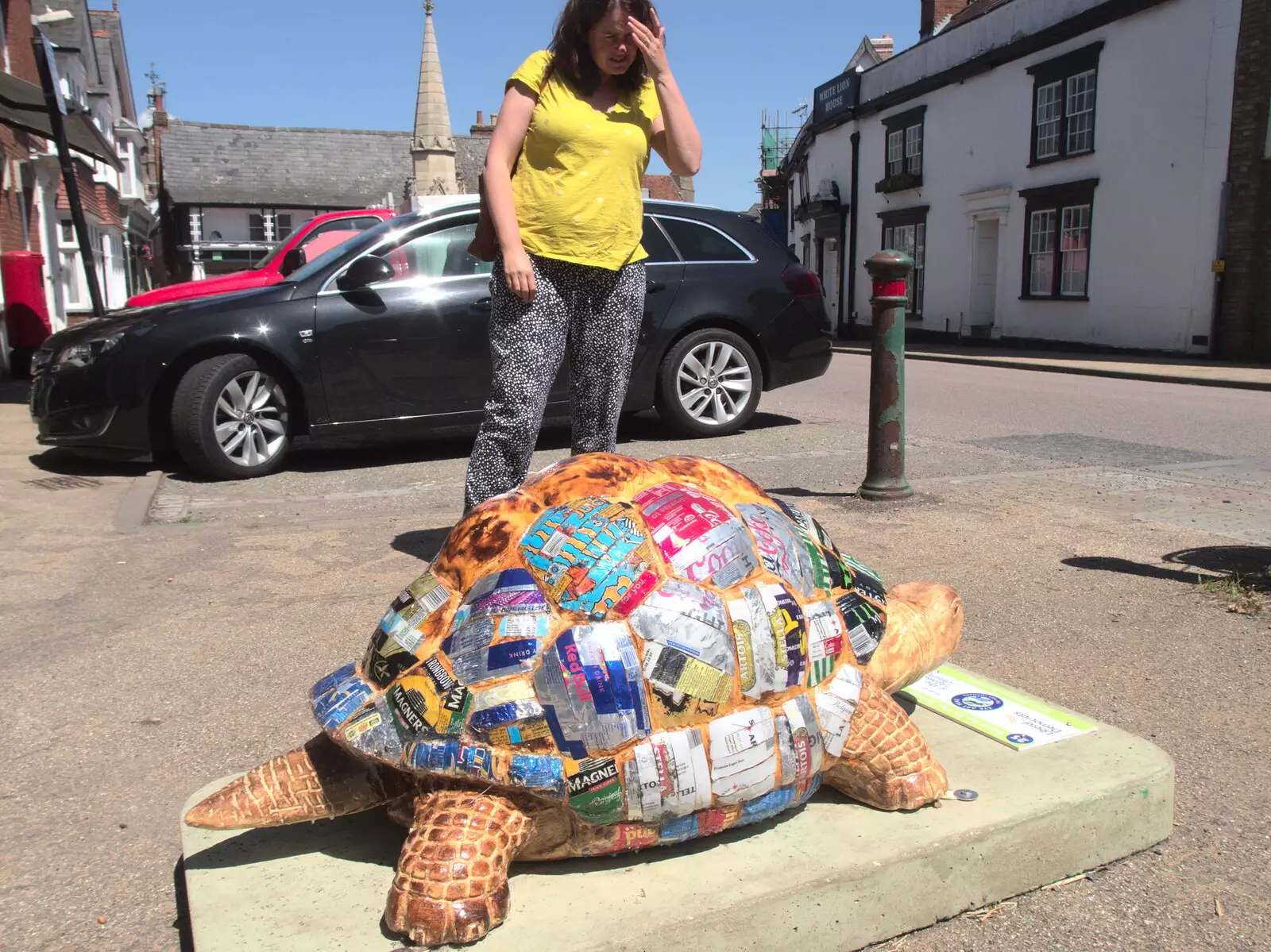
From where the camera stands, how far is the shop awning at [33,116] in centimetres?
1251

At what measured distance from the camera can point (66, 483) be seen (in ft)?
20.6

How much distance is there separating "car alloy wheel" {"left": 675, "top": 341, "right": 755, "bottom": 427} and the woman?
12.7 ft

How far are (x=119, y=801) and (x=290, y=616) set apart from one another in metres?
1.30

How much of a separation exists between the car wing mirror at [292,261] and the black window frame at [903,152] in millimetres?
18003

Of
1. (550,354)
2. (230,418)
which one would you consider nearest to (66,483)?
(230,418)

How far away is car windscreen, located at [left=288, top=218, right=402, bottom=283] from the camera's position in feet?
21.5

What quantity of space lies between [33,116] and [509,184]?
13357 mm

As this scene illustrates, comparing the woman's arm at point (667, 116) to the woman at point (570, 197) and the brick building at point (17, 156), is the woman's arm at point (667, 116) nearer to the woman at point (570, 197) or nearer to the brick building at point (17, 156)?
the woman at point (570, 197)

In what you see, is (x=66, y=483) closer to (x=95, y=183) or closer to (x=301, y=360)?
(x=301, y=360)

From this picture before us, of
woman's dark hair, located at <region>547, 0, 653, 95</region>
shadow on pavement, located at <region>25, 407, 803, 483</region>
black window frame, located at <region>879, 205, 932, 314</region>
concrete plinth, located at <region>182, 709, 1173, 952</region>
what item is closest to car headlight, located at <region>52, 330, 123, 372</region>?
shadow on pavement, located at <region>25, 407, 803, 483</region>

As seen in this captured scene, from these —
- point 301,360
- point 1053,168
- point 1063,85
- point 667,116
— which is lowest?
point 301,360

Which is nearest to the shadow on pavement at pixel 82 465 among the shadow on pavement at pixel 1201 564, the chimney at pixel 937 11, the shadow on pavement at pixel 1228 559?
the shadow on pavement at pixel 1201 564

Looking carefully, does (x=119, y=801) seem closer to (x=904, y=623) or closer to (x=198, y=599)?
(x=198, y=599)

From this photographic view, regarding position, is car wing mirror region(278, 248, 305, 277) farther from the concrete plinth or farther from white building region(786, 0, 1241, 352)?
white building region(786, 0, 1241, 352)
